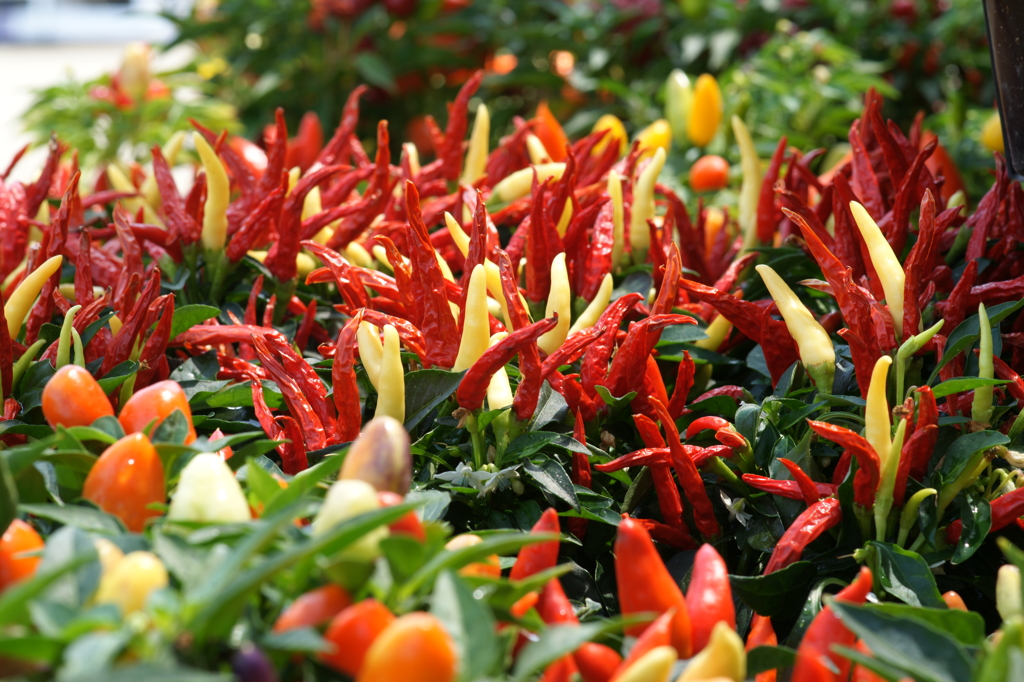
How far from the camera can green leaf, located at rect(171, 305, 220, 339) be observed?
98 centimetres

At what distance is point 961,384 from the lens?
82 centimetres

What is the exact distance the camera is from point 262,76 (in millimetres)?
2904

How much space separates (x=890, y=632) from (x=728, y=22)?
2.22m

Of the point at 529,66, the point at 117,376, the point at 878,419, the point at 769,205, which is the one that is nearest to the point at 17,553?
the point at 117,376

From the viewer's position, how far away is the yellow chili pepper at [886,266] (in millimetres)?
904

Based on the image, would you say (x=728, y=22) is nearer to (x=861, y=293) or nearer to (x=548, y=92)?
(x=548, y=92)

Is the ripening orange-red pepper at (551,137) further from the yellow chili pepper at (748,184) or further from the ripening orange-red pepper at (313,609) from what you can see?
the ripening orange-red pepper at (313,609)

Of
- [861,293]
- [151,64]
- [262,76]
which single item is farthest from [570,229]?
[262,76]

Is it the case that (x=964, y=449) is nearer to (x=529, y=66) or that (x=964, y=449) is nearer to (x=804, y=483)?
(x=804, y=483)

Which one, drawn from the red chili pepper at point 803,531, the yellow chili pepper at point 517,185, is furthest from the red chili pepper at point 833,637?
the yellow chili pepper at point 517,185

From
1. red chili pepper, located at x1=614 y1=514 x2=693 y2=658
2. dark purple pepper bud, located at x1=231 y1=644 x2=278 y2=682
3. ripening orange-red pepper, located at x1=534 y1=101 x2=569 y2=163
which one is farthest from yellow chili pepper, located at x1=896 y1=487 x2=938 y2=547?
ripening orange-red pepper, located at x1=534 y1=101 x2=569 y2=163

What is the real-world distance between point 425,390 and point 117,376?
0.99 feet

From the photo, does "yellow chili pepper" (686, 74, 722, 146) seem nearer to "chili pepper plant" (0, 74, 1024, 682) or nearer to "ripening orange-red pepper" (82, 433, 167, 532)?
"chili pepper plant" (0, 74, 1024, 682)

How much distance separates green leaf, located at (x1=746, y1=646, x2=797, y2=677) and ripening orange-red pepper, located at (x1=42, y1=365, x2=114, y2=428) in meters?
0.54
